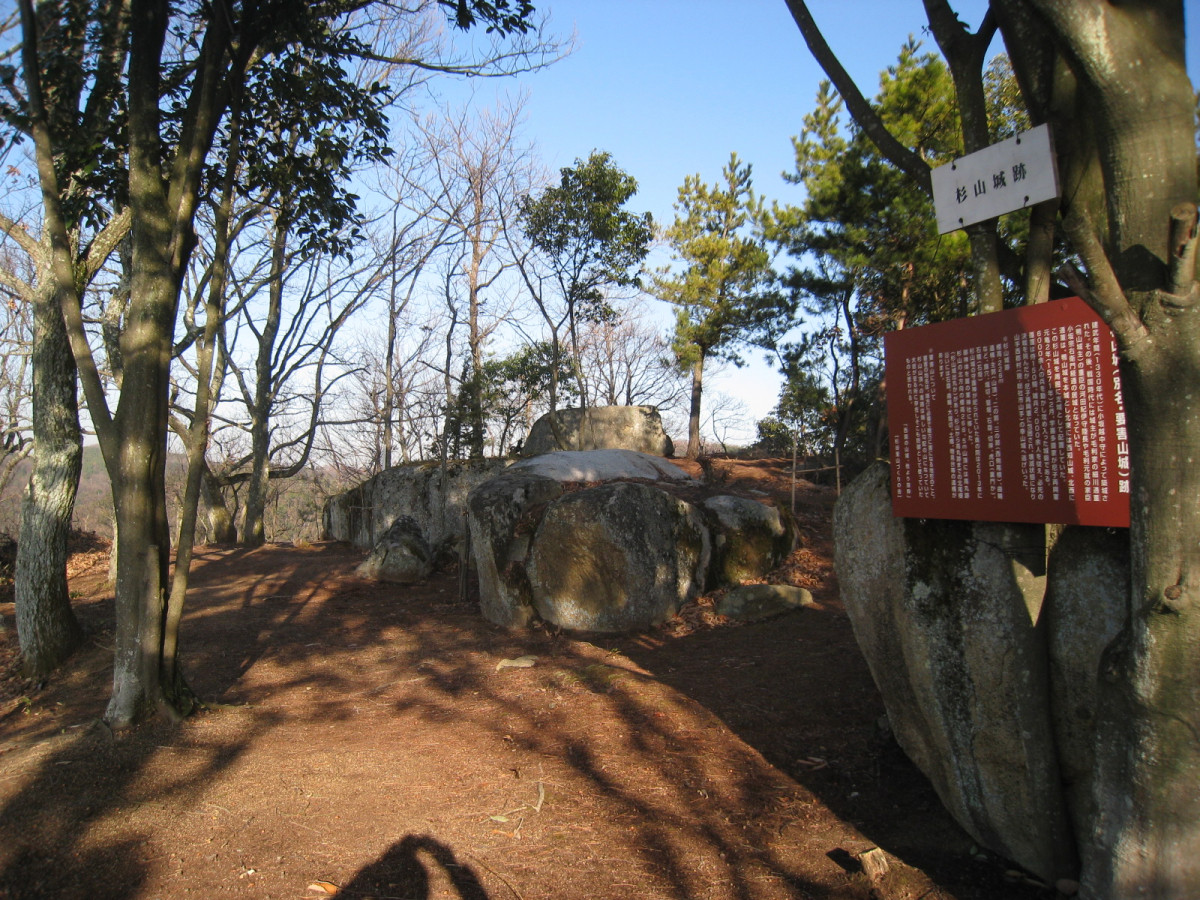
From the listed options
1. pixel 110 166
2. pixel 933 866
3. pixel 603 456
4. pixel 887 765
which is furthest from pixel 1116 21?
pixel 603 456

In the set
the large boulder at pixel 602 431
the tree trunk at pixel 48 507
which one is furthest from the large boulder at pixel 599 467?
the tree trunk at pixel 48 507

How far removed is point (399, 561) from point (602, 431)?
670 cm

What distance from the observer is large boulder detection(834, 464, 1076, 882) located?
A: 3123mm

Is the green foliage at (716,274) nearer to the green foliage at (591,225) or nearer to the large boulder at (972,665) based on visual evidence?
the green foliage at (591,225)

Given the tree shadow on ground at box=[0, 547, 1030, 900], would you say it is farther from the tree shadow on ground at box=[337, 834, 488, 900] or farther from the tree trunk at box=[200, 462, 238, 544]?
the tree trunk at box=[200, 462, 238, 544]

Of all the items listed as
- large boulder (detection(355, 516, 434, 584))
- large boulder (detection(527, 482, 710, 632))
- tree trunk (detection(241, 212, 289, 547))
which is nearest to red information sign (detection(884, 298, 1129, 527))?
large boulder (detection(527, 482, 710, 632))

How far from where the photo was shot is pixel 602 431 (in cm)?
1653

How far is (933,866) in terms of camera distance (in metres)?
3.23

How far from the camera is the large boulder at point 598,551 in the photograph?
313 inches

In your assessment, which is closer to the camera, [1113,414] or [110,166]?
[1113,414]

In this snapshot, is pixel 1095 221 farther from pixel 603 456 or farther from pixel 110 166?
pixel 603 456

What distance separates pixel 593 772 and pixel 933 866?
179cm

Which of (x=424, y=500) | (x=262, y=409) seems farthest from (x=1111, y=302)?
(x=262, y=409)

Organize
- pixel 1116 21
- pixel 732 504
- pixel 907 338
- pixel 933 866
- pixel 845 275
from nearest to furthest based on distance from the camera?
1. pixel 1116 21
2. pixel 933 866
3. pixel 907 338
4. pixel 732 504
5. pixel 845 275
